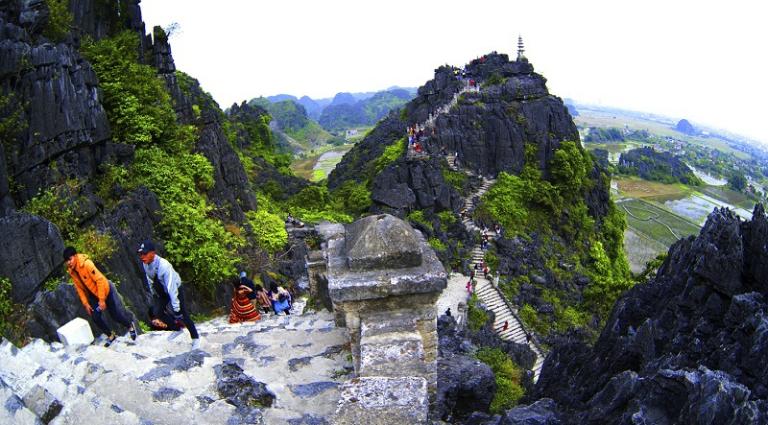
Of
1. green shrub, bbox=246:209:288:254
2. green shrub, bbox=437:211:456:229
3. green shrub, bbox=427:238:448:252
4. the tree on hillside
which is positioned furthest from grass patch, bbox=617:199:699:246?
green shrub, bbox=246:209:288:254

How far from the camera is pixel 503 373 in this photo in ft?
51.2

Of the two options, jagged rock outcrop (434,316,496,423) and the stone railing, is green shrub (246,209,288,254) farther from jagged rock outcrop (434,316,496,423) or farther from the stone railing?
the stone railing

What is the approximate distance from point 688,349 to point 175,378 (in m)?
5.63

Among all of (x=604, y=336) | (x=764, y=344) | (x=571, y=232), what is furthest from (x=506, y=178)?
(x=764, y=344)

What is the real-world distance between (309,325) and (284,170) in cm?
3110

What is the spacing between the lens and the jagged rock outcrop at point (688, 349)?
148 inches

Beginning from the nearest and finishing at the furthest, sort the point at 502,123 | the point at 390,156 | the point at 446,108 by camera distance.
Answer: the point at 390,156, the point at 502,123, the point at 446,108

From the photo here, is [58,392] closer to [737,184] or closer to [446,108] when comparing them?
[446,108]

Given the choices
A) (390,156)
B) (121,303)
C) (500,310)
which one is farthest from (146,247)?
(390,156)

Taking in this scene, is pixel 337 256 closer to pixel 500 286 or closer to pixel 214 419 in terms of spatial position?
pixel 214 419

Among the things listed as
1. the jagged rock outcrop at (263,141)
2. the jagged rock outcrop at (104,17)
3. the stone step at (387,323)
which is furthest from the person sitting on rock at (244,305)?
the jagged rock outcrop at (263,141)

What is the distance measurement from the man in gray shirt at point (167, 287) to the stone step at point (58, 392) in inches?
80.2

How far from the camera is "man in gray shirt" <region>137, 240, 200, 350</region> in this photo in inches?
237

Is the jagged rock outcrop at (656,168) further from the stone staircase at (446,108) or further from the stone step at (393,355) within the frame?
the stone step at (393,355)
